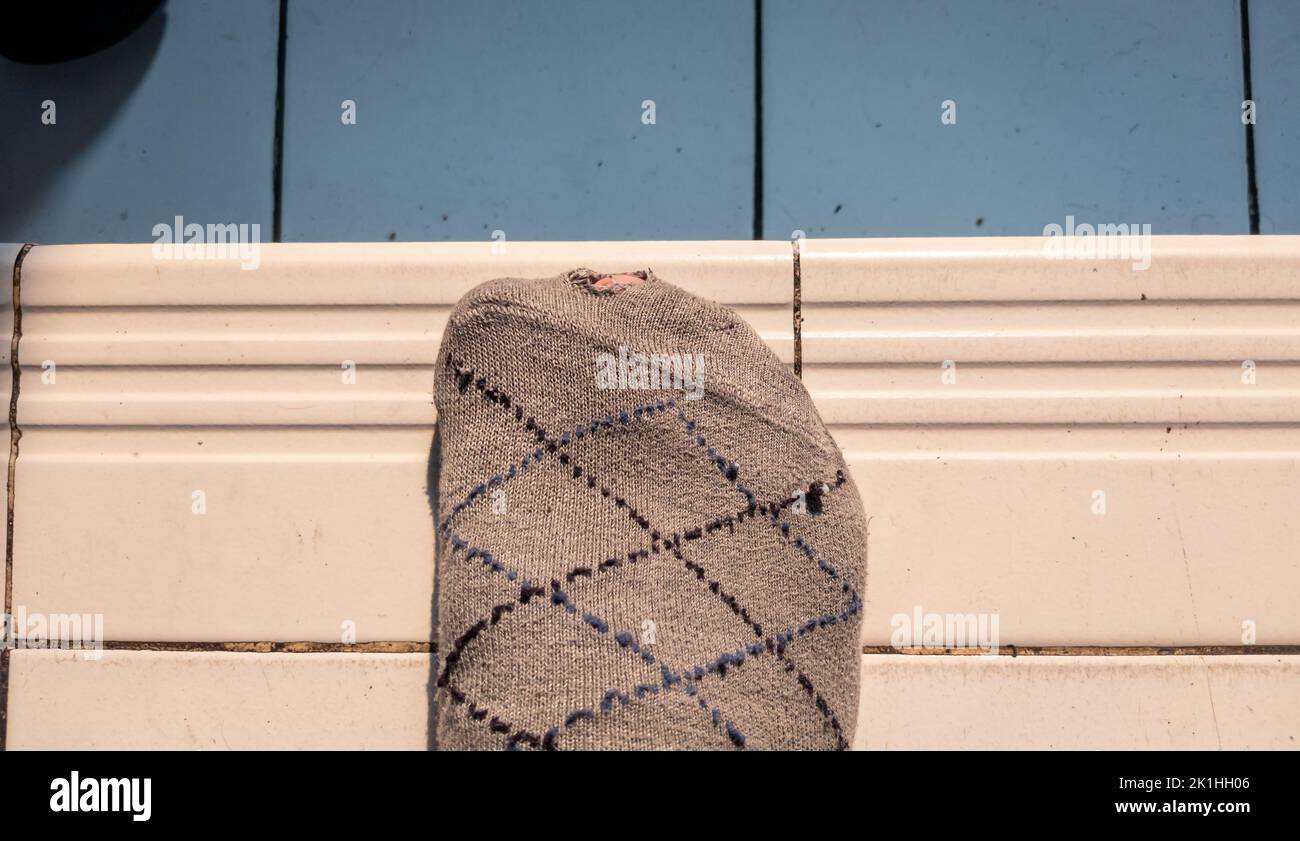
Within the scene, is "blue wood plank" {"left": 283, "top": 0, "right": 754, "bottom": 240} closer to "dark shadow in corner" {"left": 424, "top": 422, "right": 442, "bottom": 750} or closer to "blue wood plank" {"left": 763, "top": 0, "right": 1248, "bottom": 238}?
"blue wood plank" {"left": 763, "top": 0, "right": 1248, "bottom": 238}

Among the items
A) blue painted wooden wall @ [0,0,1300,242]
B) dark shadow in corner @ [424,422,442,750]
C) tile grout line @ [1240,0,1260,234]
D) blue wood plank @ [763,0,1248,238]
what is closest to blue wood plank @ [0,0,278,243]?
blue painted wooden wall @ [0,0,1300,242]

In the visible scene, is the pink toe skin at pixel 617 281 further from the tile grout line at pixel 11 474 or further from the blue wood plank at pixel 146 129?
the tile grout line at pixel 11 474

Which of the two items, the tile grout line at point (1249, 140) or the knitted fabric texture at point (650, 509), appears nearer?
the knitted fabric texture at point (650, 509)

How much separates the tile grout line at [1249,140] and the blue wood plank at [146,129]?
971 millimetres

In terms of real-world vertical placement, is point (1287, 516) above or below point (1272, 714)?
above

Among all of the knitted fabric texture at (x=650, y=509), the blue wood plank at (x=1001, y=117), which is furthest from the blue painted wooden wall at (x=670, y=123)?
the knitted fabric texture at (x=650, y=509)

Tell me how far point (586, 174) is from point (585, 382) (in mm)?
227

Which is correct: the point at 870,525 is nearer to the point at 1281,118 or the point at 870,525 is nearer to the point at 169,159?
the point at 1281,118

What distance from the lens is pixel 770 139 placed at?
2.54 ft

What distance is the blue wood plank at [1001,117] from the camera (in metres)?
0.77

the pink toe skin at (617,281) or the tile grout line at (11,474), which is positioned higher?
the pink toe skin at (617,281)

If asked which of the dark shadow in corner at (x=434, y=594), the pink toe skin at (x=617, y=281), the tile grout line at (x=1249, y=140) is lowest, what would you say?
the dark shadow in corner at (x=434, y=594)

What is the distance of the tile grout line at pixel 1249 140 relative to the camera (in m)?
0.77
